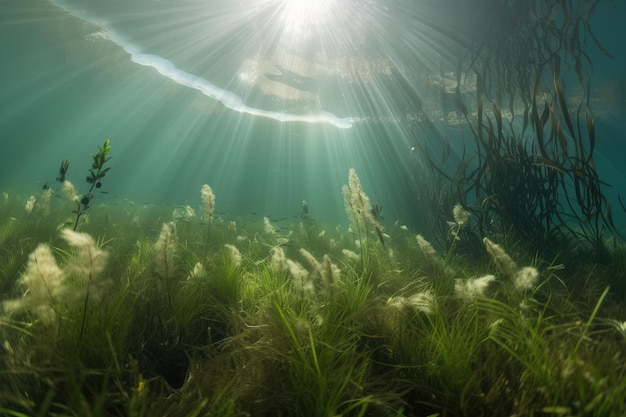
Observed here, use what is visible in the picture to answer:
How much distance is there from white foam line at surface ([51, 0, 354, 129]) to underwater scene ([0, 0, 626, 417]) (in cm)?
24

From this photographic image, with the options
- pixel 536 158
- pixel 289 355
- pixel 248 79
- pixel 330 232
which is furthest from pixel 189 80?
pixel 289 355

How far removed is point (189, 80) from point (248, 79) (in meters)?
5.34

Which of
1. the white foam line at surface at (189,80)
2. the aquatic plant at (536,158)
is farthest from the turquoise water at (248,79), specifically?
the aquatic plant at (536,158)

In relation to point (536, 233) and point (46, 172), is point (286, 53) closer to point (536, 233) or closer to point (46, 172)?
point (536, 233)

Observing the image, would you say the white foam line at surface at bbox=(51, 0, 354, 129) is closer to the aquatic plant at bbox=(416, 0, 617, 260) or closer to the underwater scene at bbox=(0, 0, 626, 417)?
the underwater scene at bbox=(0, 0, 626, 417)

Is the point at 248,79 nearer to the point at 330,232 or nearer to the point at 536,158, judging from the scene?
the point at 330,232

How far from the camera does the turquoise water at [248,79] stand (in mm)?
11906

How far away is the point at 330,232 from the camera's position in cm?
1123

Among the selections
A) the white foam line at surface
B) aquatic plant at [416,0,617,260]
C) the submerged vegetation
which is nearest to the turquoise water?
the white foam line at surface

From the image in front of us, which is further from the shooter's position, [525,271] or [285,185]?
[285,185]

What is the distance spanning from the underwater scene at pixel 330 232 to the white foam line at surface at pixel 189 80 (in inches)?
9.3

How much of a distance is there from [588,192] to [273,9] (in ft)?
38.5

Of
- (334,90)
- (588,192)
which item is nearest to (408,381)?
(588,192)

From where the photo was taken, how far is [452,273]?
3260mm
